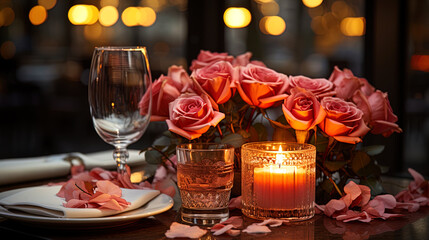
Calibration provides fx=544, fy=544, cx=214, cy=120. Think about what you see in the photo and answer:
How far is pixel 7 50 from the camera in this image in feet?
13.9

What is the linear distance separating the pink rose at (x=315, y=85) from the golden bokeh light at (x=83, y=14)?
3114mm

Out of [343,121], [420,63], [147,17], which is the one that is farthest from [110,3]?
A: [343,121]

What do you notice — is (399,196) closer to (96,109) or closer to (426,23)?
(96,109)

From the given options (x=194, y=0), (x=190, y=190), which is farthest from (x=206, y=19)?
(x=190, y=190)

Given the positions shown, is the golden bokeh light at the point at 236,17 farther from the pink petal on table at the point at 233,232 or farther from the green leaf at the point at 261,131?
the pink petal on table at the point at 233,232

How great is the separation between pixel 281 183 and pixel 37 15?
3.81 meters

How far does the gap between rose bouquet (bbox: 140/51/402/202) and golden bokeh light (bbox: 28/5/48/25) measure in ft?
11.3

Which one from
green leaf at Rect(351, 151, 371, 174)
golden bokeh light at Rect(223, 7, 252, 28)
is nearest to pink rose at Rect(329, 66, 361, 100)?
green leaf at Rect(351, 151, 371, 174)

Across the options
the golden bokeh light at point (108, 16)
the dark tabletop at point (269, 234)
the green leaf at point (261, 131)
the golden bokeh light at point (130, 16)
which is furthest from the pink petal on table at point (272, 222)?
the golden bokeh light at point (108, 16)

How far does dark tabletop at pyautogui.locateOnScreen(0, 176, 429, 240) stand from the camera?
2.68 ft

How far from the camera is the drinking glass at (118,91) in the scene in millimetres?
973

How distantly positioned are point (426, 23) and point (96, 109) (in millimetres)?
1318

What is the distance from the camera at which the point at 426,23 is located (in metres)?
1.85

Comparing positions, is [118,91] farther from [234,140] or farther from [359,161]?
[359,161]
